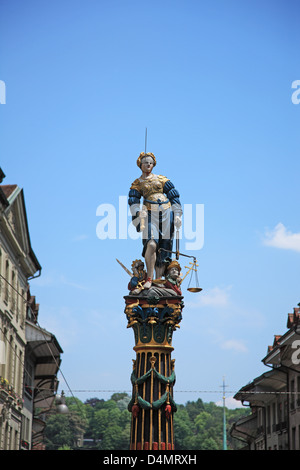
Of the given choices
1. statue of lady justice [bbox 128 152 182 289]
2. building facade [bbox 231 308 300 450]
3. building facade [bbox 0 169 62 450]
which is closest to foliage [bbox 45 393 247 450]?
building facade [bbox 231 308 300 450]

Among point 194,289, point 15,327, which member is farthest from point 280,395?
point 194,289

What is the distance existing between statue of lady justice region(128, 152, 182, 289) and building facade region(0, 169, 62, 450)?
16272 millimetres

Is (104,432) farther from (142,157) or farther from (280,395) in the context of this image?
(142,157)

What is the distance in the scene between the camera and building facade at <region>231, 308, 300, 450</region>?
38.0 m

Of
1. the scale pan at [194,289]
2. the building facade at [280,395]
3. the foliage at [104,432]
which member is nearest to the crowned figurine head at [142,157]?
the scale pan at [194,289]

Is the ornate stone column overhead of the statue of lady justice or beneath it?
beneath

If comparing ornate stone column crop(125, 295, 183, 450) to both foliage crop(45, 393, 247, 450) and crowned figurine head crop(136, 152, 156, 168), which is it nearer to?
crowned figurine head crop(136, 152, 156, 168)

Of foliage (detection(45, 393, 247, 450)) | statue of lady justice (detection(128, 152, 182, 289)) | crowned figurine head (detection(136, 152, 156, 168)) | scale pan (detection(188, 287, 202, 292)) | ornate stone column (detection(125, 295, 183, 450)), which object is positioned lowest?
ornate stone column (detection(125, 295, 183, 450))

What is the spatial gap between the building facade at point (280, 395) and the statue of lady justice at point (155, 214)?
1820 centimetres

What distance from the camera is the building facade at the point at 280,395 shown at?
3797cm

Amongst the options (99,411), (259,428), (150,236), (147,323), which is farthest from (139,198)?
(99,411)
